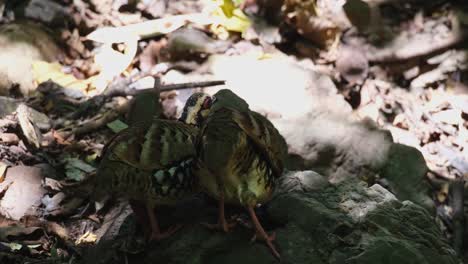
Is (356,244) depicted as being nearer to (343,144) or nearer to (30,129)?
(343,144)

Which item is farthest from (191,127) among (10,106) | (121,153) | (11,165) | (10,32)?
(10,32)

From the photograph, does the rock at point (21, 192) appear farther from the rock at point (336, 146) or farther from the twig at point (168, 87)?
the rock at point (336, 146)

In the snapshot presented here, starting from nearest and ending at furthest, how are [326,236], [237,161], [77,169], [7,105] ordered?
1. [237,161]
2. [326,236]
3. [77,169]
4. [7,105]

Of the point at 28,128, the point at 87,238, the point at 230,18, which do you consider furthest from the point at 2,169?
the point at 230,18

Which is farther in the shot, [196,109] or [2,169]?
[2,169]

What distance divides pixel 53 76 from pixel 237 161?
3394 millimetres

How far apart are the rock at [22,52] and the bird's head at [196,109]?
2.33 meters

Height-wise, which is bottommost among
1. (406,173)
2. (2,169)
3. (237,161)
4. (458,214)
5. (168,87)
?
(458,214)

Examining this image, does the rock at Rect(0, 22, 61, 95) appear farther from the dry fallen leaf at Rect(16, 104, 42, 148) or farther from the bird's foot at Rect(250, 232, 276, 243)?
the bird's foot at Rect(250, 232, 276, 243)

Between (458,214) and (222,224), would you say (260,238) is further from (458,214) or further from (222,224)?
(458,214)

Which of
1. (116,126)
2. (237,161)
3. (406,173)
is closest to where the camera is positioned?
(237,161)

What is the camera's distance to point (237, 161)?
8.70 ft

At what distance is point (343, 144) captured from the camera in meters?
5.18

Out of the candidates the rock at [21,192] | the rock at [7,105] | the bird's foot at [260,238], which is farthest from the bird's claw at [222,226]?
the rock at [7,105]
